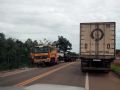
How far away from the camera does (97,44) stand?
2719 cm

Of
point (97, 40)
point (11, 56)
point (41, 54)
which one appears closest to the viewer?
point (97, 40)

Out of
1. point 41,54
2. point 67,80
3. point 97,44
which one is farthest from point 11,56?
point 67,80

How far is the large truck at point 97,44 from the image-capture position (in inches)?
1053

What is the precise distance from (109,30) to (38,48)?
17.6 m

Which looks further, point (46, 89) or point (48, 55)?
point (48, 55)

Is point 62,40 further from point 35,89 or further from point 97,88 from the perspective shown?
point 35,89

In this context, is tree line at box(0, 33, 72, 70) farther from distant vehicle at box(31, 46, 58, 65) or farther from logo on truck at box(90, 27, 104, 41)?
logo on truck at box(90, 27, 104, 41)

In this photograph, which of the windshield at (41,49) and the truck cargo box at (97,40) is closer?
the truck cargo box at (97,40)

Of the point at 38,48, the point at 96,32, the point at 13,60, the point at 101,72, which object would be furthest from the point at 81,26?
the point at 38,48

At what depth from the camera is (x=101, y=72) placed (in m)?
30.1

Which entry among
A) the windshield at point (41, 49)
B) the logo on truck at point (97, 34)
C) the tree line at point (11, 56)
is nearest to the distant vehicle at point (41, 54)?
the windshield at point (41, 49)

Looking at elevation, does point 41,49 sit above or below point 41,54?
above

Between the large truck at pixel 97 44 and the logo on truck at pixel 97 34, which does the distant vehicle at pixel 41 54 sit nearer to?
the large truck at pixel 97 44

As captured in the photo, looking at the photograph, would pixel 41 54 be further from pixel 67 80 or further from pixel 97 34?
pixel 67 80
